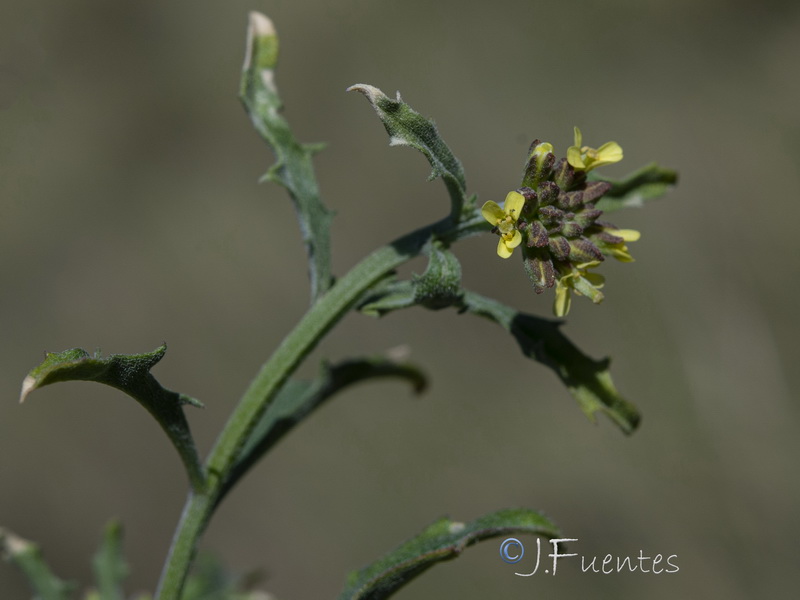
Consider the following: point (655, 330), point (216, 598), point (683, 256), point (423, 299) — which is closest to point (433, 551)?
point (423, 299)

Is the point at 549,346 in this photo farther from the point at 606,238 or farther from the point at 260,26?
the point at 260,26

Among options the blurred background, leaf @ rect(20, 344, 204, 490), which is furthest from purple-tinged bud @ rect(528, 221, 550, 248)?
the blurred background

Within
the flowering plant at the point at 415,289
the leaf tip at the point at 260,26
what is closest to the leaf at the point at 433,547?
the flowering plant at the point at 415,289

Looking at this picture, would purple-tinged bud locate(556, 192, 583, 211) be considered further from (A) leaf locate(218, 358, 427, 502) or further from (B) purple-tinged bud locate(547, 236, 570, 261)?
(A) leaf locate(218, 358, 427, 502)

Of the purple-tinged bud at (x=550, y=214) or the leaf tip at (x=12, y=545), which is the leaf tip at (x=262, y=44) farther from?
the leaf tip at (x=12, y=545)

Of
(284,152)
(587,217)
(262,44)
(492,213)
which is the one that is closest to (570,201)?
(587,217)

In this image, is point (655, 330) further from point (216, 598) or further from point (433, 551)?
point (433, 551)
